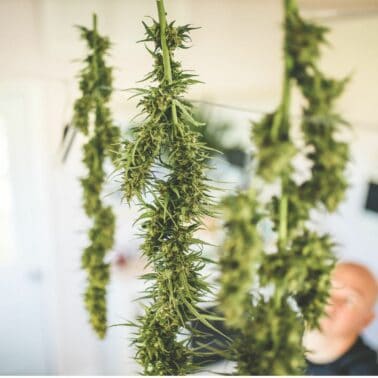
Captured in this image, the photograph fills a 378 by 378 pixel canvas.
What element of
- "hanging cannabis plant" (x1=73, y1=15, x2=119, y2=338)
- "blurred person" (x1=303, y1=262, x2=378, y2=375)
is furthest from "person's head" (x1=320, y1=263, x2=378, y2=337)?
"hanging cannabis plant" (x1=73, y1=15, x2=119, y2=338)

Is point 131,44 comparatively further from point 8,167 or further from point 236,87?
point 8,167

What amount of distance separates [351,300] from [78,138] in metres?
1.52

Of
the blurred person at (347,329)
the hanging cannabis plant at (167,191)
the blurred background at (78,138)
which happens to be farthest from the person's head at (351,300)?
the hanging cannabis plant at (167,191)

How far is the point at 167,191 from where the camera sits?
1.48 ft

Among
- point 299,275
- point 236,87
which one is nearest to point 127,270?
point 236,87

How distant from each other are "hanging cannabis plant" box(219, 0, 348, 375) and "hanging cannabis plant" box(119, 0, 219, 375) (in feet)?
0.46

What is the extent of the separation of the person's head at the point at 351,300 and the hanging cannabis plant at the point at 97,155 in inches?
36.8

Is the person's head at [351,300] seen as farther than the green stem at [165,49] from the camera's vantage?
Yes

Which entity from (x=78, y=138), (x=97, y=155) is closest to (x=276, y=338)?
(x=97, y=155)

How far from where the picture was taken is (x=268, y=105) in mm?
2615

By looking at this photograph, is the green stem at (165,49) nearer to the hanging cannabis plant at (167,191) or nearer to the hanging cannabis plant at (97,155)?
the hanging cannabis plant at (167,191)

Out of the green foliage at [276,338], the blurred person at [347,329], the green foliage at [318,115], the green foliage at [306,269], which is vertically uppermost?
the green foliage at [318,115]

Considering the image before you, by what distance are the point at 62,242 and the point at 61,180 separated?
37 cm

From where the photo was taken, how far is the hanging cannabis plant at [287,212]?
0.28 meters
